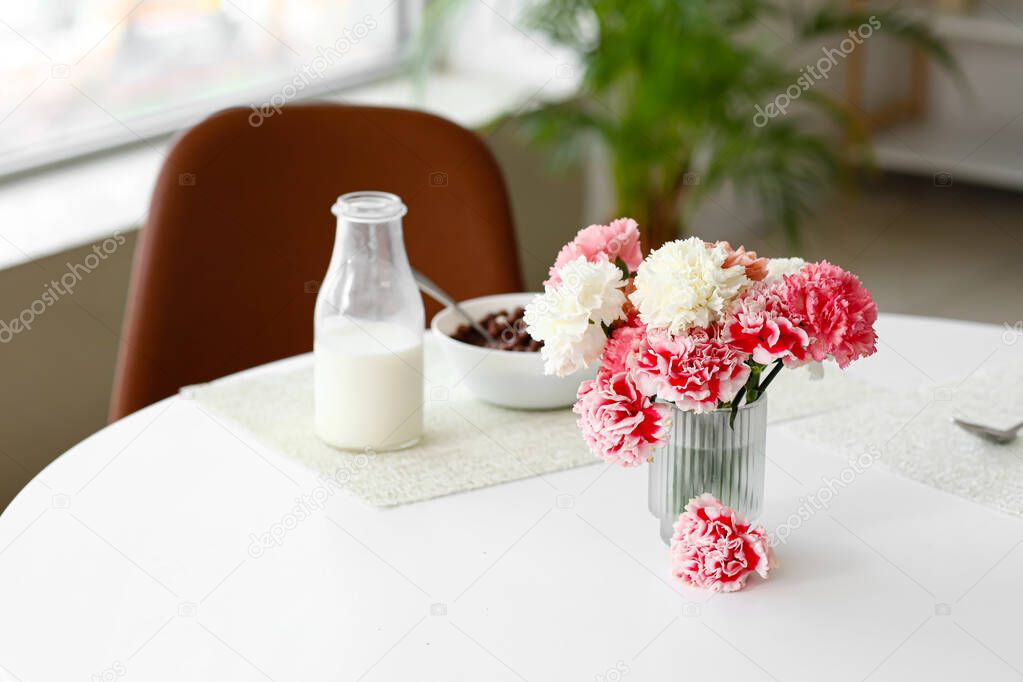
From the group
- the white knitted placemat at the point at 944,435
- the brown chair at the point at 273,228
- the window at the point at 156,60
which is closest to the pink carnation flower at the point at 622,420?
the white knitted placemat at the point at 944,435

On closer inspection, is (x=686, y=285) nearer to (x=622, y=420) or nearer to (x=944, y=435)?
(x=622, y=420)

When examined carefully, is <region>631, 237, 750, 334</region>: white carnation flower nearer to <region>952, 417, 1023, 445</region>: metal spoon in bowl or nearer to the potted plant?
<region>952, 417, 1023, 445</region>: metal spoon in bowl

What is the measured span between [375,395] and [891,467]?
0.46 m

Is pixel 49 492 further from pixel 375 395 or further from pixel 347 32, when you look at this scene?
pixel 347 32

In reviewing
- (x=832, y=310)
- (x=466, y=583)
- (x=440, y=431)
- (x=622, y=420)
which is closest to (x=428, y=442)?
(x=440, y=431)

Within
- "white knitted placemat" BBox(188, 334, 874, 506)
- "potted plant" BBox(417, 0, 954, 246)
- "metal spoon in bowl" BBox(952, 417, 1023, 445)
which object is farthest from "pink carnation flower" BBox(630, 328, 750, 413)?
"potted plant" BBox(417, 0, 954, 246)

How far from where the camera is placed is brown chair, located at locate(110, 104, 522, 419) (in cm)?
159

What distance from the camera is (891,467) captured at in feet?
3.84

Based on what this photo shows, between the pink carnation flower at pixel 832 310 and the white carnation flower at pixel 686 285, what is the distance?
Result: 0.04 meters

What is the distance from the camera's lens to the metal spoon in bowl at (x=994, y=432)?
1197 millimetres

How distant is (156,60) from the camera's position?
256 cm

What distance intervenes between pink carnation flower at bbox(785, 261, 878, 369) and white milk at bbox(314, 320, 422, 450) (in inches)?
16.4

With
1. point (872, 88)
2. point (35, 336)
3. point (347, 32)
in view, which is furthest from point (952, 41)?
point (35, 336)

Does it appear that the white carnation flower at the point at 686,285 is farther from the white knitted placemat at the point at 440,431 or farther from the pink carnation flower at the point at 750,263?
the white knitted placemat at the point at 440,431
